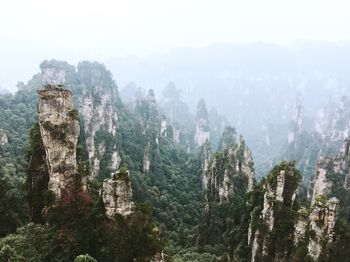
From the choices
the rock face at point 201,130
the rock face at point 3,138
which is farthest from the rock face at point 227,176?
the rock face at point 201,130

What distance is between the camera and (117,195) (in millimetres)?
26016

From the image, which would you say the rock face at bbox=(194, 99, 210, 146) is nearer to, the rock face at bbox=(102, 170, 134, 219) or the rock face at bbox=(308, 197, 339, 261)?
the rock face at bbox=(308, 197, 339, 261)

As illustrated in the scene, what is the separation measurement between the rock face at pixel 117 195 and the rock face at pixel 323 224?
471 inches

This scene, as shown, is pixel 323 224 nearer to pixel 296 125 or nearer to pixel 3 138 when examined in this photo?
pixel 3 138

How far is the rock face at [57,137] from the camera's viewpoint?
2755 centimetres

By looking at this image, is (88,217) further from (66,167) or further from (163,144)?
(163,144)

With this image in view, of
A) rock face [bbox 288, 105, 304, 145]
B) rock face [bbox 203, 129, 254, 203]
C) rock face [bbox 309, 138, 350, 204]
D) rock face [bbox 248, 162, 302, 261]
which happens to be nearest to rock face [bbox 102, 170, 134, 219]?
rock face [bbox 248, 162, 302, 261]

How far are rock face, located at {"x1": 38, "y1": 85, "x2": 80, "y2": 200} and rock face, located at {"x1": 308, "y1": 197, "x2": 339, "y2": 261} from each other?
52.0ft

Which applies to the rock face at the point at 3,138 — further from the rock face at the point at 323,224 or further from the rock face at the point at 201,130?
the rock face at the point at 201,130

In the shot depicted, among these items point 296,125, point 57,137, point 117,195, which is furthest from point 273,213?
point 296,125

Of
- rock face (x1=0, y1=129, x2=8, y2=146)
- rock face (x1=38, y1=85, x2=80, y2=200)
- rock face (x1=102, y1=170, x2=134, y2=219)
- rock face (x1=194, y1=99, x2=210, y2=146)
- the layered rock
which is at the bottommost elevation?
the layered rock

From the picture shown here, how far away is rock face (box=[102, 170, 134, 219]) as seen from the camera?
85.4ft

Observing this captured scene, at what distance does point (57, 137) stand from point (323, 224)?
17.8m

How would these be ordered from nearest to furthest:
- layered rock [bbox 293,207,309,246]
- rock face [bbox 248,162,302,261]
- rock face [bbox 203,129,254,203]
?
layered rock [bbox 293,207,309,246] → rock face [bbox 248,162,302,261] → rock face [bbox 203,129,254,203]
